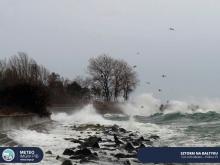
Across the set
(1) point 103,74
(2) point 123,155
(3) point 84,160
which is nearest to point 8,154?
(3) point 84,160

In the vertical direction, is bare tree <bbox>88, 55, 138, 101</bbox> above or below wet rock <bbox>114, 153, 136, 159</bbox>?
above

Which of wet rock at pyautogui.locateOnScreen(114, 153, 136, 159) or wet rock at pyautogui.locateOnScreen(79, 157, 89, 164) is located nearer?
wet rock at pyautogui.locateOnScreen(79, 157, 89, 164)

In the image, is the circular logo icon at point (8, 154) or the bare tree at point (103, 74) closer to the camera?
the circular logo icon at point (8, 154)

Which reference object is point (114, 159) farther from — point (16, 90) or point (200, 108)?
point (200, 108)

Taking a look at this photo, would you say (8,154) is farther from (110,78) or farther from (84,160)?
(110,78)

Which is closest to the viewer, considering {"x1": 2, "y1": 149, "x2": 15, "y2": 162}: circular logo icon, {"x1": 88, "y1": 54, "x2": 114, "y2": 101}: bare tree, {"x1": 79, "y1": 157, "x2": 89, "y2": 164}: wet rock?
{"x1": 2, "y1": 149, "x2": 15, "y2": 162}: circular logo icon

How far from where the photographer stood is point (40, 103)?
162 ft

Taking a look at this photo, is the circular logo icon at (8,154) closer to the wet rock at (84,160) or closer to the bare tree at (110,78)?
the wet rock at (84,160)

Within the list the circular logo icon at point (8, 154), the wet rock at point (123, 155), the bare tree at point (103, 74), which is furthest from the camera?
the bare tree at point (103, 74)

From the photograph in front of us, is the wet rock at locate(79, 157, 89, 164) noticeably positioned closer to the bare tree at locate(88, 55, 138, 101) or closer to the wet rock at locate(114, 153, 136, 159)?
the wet rock at locate(114, 153, 136, 159)

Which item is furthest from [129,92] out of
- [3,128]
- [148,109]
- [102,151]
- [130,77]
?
[102,151]

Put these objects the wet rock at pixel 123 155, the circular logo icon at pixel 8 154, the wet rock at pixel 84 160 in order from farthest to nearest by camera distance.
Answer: the wet rock at pixel 123 155 < the wet rock at pixel 84 160 < the circular logo icon at pixel 8 154

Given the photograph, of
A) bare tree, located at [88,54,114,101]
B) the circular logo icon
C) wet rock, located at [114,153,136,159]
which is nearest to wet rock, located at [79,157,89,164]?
wet rock, located at [114,153,136,159]

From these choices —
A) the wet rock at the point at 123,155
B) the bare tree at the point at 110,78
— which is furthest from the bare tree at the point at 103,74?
the wet rock at the point at 123,155
